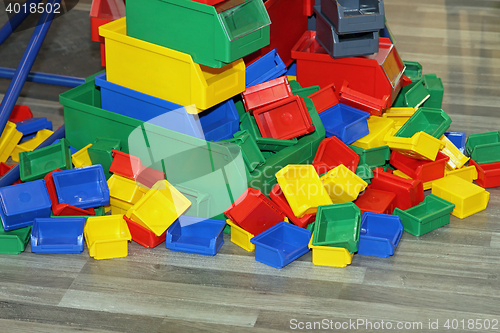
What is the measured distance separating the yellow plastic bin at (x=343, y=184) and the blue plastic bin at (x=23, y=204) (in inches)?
52.3

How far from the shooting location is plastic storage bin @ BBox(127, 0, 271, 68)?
2.56 m

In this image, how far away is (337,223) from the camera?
273 cm

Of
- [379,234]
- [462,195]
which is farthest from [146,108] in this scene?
[462,195]

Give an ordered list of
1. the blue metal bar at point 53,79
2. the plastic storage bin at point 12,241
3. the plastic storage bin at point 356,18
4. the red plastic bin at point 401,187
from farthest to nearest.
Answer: the blue metal bar at point 53,79 < the plastic storage bin at point 356,18 < the red plastic bin at point 401,187 < the plastic storage bin at point 12,241

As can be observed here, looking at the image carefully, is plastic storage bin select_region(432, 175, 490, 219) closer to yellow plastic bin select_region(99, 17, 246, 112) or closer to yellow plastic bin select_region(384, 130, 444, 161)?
yellow plastic bin select_region(384, 130, 444, 161)

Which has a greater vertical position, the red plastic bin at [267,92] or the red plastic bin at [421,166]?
the red plastic bin at [267,92]

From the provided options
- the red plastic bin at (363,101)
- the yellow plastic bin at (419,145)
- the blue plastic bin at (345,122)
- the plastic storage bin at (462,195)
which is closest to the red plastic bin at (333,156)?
the blue plastic bin at (345,122)

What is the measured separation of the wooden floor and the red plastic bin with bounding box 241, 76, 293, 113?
767 millimetres

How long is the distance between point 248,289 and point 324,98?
50.9 inches

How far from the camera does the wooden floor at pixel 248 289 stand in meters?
2.26

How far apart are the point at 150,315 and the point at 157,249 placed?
444 millimetres

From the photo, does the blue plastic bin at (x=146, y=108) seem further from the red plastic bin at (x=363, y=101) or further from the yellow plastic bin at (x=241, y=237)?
the red plastic bin at (x=363, y=101)

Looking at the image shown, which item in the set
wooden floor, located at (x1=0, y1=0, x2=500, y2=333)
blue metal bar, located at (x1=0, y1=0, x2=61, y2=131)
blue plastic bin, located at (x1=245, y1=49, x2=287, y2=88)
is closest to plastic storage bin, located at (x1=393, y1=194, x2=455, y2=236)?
wooden floor, located at (x1=0, y1=0, x2=500, y2=333)

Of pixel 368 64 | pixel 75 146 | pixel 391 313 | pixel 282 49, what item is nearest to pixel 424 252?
pixel 391 313
